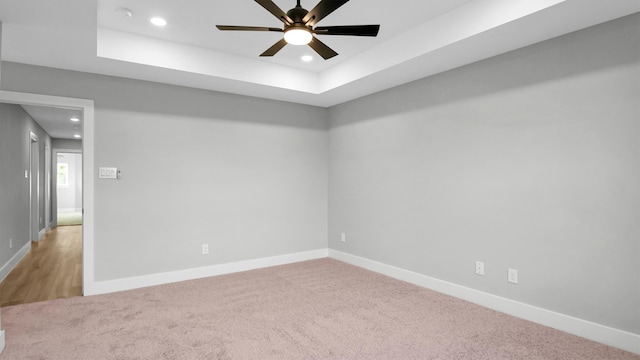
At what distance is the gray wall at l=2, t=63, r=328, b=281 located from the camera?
3.81 m

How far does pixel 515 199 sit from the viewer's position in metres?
3.12

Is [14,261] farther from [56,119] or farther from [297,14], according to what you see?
[297,14]

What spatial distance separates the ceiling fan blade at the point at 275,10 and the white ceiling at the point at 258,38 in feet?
1.91

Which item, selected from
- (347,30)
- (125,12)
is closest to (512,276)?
(347,30)

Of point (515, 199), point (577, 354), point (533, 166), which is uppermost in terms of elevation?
point (533, 166)

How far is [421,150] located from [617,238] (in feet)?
6.41

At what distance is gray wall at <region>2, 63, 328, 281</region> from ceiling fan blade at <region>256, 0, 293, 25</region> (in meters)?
2.43

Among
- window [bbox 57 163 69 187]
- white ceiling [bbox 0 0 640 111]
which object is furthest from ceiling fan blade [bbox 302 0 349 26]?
window [bbox 57 163 69 187]

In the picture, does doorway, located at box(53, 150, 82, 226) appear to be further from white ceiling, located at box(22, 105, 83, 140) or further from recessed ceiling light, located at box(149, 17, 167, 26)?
recessed ceiling light, located at box(149, 17, 167, 26)

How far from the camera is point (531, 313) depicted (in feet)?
9.80

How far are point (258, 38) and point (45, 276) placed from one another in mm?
4038

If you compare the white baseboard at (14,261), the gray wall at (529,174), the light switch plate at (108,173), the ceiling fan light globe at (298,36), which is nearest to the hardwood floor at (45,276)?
the white baseboard at (14,261)

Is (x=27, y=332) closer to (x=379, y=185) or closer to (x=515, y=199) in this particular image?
(x=379, y=185)

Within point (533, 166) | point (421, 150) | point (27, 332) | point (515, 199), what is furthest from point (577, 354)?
point (27, 332)
